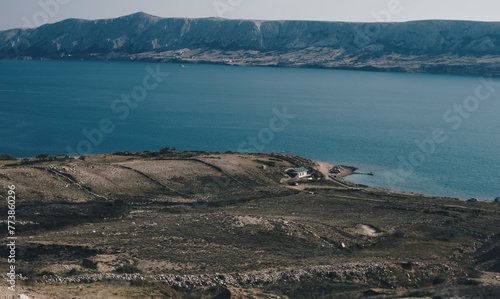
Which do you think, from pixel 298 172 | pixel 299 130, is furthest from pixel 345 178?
pixel 299 130

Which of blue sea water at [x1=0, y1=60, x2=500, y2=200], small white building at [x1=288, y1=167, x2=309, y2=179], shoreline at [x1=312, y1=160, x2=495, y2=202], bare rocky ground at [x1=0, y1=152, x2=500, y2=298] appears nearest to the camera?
bare rocky ground at [x1=0, y1=152, x2=500, y2=298]

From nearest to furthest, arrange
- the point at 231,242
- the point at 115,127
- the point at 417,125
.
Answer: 1. the point at 231,242
2. the point at 115,127
3. the point at 417,125

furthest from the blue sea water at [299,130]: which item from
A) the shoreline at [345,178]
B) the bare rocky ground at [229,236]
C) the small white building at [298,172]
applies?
the bare rocky ground at [229,236]

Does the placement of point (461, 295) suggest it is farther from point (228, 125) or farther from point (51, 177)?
point (228, 125)

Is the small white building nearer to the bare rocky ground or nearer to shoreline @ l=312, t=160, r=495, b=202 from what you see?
the bare rocky ground

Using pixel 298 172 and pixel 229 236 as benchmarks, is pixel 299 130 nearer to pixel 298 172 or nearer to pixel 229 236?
pixel 298 172

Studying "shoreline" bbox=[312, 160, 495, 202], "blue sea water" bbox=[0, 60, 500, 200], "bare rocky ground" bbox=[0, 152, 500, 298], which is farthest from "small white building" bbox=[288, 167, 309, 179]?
"blue sea water" bbox=[0, 60, 500, 200]

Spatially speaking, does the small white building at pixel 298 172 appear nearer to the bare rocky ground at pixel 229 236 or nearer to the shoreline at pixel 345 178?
the bare rocky ground at pixel 229 236

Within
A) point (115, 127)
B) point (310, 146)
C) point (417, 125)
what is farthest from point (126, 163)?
point (417, 125)

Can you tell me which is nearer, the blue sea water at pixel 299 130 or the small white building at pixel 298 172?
the small white building at pixel 298 172
